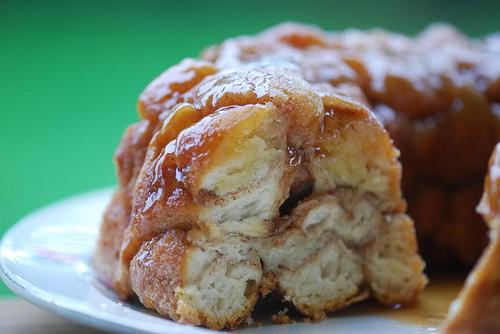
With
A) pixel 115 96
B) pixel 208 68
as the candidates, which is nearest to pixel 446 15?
pixel 115 96

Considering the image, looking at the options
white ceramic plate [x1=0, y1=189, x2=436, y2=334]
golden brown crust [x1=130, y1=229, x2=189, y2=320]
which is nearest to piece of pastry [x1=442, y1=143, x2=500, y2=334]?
white ceramic plate [x1=0, y1=189, x2=436, y2=334]

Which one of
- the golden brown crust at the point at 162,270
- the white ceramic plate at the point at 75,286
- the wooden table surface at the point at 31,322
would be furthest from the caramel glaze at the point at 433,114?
the wooden table surface at the point at 31,322

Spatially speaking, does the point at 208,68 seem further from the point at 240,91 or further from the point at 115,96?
the point at 115,96

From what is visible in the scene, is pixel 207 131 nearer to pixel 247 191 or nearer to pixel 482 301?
pixel 247 191

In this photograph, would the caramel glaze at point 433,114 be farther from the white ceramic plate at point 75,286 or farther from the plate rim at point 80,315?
the plate rim at point 80,315

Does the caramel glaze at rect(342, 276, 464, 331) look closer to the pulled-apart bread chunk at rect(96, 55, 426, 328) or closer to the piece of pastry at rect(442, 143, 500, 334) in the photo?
the pulled-apart bread chunk at rect(96, 55, 426, 328)

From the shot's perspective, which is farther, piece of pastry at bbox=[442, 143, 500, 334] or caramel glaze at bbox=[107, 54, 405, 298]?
caramel glaze at bbox=[107, 54, 405, 298]
